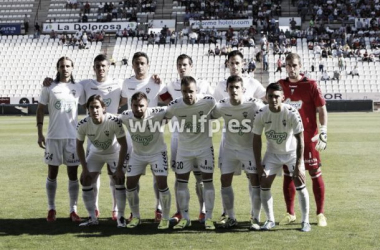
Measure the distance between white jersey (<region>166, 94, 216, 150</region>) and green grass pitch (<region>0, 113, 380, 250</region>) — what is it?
1.16 metres

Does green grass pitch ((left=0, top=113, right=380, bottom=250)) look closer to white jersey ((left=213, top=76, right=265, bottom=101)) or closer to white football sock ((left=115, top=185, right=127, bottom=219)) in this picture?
white football sock ((left=115, top=185, right=127, bottom=219))

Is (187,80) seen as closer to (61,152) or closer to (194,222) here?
(194,222)

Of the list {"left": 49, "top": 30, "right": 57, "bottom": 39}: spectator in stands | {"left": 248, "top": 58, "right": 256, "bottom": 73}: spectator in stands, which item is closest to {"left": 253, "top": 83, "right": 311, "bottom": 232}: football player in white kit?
{"left": 248, "top": 58, "right": 256, "bottom": 73}: spectator in stands

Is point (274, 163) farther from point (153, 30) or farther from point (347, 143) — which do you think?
point (153, 30)

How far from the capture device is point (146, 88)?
8875mm

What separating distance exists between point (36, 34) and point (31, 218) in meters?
48.9

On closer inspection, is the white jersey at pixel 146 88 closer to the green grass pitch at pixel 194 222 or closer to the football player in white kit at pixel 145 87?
the football player in white kit at pixel 145 87

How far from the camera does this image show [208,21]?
54.4 m

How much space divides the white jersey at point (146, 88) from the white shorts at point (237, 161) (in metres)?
1.43

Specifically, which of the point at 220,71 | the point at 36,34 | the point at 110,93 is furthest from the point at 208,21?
the point at 110,93

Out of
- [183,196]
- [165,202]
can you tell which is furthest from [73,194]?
[183,196]

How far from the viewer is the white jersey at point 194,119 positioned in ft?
26.7

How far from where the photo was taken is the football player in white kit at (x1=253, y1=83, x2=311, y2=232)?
771 centimetres

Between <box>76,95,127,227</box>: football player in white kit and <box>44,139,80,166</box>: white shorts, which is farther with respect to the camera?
<box>44,139,80,166</box>: white shorts
